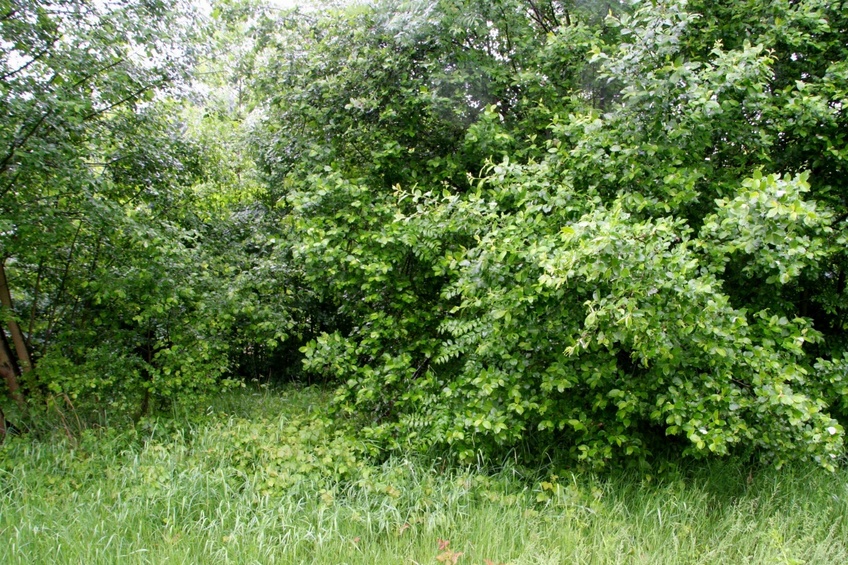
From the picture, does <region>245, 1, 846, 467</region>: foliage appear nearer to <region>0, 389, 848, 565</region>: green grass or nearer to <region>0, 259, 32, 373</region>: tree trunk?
<region>0, 389, 848, 565</region>: green grass

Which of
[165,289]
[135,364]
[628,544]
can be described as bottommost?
[628,544]

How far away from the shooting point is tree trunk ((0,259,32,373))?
203 inches

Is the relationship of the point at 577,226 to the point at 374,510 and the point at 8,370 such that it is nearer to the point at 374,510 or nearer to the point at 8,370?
the point at 374,510

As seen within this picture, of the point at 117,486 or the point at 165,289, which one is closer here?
the point at 117,486

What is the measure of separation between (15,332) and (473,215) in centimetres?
459

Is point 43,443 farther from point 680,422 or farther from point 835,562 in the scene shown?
point 835,562

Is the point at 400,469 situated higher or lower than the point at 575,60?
lower

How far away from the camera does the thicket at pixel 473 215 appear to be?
3291 millimetres

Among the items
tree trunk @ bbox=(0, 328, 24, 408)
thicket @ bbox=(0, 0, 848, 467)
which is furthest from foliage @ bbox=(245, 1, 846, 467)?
tree trunk @ bbox=(0, 328, 24, 408)

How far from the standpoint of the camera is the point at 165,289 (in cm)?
511

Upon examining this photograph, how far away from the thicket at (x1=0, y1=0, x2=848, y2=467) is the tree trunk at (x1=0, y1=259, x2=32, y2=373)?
2 cm

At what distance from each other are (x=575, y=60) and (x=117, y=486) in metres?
4.90

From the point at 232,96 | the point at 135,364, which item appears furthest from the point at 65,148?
the point at 232,96

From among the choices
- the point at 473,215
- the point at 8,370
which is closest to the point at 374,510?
the point at 473,215
